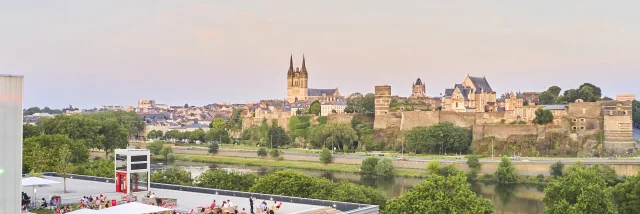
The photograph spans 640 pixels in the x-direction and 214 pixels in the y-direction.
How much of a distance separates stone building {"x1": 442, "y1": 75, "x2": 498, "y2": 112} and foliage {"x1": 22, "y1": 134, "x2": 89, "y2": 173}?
47.0 meters

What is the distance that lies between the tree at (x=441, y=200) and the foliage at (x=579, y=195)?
88.2 inches

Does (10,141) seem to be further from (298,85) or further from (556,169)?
(298,85)

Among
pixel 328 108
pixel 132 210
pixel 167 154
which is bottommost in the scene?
pixel 167 154

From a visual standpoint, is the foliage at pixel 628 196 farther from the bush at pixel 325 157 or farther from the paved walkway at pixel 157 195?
the bush at pixel 325 157

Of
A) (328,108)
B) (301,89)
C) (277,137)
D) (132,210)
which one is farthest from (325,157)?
(301,89)

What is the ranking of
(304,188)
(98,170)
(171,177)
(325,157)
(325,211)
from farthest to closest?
1. (325,157)
2. (98,170)
3. (171,177)
4. (304,188)
5. (325,211)

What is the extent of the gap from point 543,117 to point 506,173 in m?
16.1

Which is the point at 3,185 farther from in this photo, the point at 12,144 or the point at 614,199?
the point at 614,199

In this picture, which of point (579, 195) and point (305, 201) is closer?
point (305, 201)

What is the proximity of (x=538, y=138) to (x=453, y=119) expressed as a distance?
1061cm

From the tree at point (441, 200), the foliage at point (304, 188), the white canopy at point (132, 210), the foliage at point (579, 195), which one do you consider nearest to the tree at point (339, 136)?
the foliage at point (304, 188)

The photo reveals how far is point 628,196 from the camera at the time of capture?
2606cm

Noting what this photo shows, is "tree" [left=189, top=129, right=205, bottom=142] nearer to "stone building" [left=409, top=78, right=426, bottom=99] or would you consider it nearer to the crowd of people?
"stone building" [left=409, top=78, right=426, bottom=99]

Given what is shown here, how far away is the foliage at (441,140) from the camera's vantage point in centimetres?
6938
